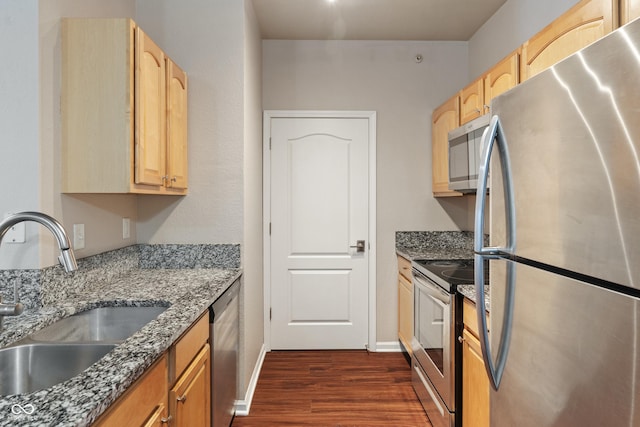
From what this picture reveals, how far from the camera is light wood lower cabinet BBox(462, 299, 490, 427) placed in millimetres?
1696

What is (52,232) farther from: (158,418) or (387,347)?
(387,347)

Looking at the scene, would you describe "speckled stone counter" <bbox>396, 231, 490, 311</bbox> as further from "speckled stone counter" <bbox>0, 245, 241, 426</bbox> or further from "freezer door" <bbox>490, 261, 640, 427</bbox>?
"freezer door" <bbox>490, 261, 640, 427</bbox>

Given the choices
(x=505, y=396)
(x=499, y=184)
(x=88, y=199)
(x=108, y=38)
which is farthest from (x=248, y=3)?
(x=505, y=396)

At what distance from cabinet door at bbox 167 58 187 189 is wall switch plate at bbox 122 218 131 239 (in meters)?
0.38

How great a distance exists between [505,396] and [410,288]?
197 cm

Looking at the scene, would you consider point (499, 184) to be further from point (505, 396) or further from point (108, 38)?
point (108, 38)

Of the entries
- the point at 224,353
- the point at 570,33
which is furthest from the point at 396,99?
the point at 224,353

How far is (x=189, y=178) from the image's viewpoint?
97.0 inches

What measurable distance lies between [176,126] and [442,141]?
1986mm

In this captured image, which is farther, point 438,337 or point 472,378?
point 438,337

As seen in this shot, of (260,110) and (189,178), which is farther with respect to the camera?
(260,110)

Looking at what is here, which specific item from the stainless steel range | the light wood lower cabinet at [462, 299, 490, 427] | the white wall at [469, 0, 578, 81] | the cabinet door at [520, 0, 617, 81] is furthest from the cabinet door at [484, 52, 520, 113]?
the light wood lower cabinet at [462, 299, 490, 427]

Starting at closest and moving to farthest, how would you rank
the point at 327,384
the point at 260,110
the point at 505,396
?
the point at 505,396
the point at 327,384
the point at 260,110

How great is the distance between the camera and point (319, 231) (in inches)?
138
